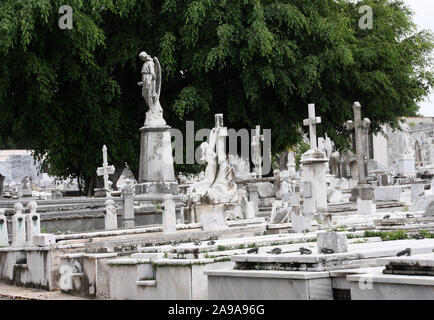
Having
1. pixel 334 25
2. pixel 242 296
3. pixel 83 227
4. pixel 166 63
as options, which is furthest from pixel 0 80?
pixel 242 296

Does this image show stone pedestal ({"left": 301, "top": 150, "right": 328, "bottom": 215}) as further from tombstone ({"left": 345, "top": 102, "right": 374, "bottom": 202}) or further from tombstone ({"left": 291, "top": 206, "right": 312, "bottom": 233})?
tombstone ({"left": 345, "top": 102, "right": 374, "bottom": 202})

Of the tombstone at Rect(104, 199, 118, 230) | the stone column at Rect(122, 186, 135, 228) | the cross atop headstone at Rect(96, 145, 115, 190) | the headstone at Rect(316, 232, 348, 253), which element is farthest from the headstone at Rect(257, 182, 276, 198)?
the headstone at Rect(316, 232, 348, 253)

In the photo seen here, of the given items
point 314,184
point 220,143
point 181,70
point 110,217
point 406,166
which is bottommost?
point 110,217

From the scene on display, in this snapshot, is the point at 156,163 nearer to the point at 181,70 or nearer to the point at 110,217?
the point at 110,217

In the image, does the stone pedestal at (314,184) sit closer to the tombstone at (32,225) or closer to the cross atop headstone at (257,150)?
the tombstone at (32,225)

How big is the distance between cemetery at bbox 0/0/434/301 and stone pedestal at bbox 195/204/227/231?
0.08ft

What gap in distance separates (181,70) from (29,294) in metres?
19.1

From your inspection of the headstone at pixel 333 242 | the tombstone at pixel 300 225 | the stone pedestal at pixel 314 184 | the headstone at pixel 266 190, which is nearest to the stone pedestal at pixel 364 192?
the headstone at pixel 266 190

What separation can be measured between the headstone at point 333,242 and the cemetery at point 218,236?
14mm

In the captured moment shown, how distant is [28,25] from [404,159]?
22.0 metres

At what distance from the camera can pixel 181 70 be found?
30094 mm

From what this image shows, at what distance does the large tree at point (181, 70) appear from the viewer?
85.6 ft

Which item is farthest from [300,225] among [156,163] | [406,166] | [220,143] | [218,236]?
[406,166]
